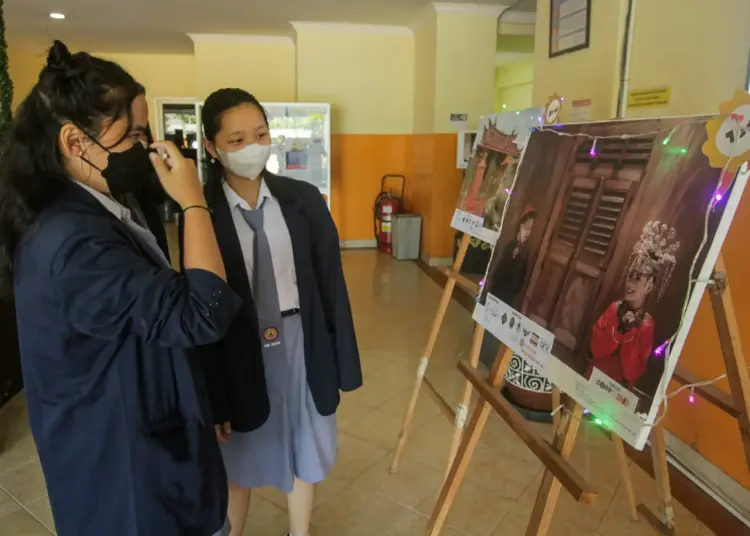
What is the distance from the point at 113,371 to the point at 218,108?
817 millimetres

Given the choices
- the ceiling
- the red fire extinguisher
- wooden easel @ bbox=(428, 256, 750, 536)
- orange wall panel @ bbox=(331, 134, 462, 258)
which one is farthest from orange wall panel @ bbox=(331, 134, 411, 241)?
wooden easel @ bbox=(428, 256, 750, 536)

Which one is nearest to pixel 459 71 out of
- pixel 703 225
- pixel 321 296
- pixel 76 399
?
pixel 321 296

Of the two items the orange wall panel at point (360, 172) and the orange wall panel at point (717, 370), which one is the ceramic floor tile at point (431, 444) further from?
the orange wall panel at point (360, 172)

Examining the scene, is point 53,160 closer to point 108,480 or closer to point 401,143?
point 108,480

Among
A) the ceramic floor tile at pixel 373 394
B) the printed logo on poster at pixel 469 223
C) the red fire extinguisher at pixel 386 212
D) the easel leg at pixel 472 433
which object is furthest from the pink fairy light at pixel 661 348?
the red fire extinguisher at pixel 386 212

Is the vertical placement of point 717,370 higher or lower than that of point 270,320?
lower

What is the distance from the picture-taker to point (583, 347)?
1.29 meters

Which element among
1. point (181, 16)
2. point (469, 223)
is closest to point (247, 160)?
point (469, 223)

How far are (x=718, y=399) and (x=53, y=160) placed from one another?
5.13 ft

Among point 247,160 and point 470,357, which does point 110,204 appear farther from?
point 470,357

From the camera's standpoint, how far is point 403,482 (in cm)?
242

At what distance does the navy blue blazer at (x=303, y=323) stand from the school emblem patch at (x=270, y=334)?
0.06 meters

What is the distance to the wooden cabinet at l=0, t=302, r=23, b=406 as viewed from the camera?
9.48 feet

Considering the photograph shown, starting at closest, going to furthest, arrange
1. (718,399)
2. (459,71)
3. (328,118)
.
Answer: (718,399) < (459,71) < (328,118)
